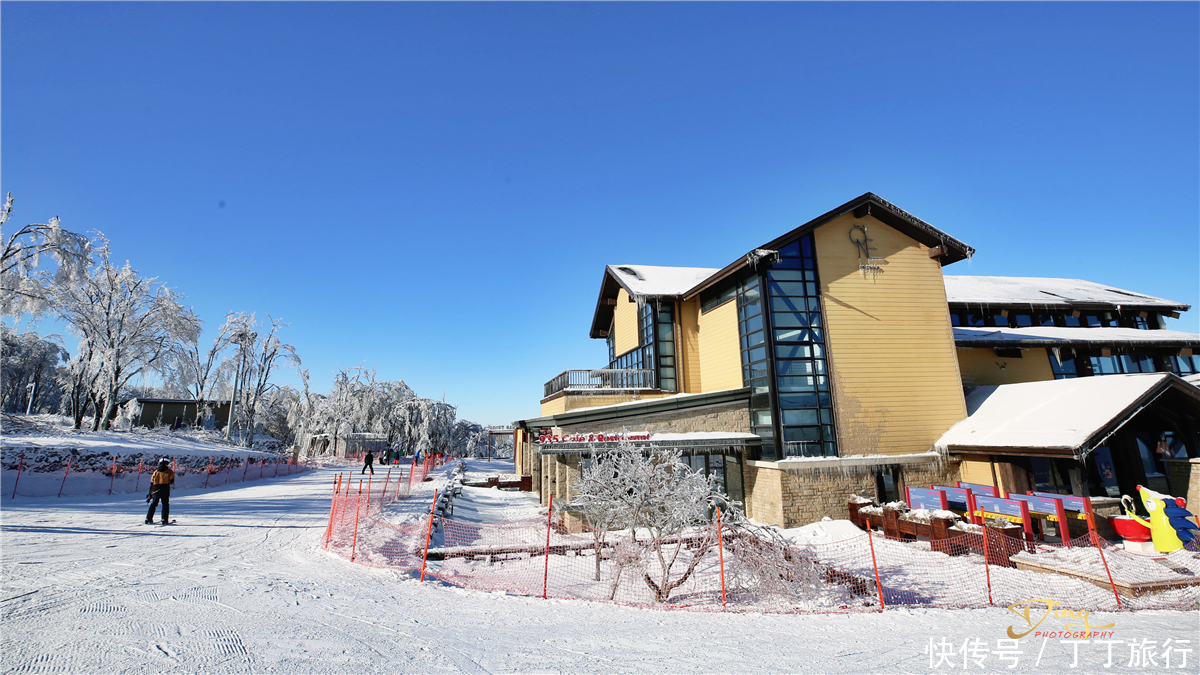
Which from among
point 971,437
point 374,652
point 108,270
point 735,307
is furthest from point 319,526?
point 108,270

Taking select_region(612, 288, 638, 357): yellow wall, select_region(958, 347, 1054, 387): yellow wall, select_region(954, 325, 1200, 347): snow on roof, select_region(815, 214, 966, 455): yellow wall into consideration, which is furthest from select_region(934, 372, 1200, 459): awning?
select_region(612, 288, 638, 357): yellow wall

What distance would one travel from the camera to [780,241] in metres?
16.3

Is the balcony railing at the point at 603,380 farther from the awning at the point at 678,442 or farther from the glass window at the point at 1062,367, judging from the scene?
the glass window at the point at 1062,367

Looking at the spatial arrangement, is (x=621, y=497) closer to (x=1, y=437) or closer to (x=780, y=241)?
(x=780, y=241)

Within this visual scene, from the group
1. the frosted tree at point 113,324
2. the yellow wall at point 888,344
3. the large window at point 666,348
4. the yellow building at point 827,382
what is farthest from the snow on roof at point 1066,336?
the frosted tree at point 113,324

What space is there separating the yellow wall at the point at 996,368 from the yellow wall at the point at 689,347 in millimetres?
10186

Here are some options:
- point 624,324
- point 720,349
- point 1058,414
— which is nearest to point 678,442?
point 720,349

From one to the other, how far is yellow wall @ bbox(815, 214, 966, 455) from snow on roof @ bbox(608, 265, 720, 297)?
5.02 metres

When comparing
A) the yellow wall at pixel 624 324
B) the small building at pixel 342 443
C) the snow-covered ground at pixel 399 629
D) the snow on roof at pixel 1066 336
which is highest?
the yellow wall at pixel 624 324

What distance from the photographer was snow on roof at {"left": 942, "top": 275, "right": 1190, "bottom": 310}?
2175 centimetres

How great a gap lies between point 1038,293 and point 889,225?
12.6m

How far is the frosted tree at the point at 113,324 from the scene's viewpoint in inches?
982

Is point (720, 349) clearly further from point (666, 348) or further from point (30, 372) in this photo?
point (30, 372)

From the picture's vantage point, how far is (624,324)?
23750 millimetres
